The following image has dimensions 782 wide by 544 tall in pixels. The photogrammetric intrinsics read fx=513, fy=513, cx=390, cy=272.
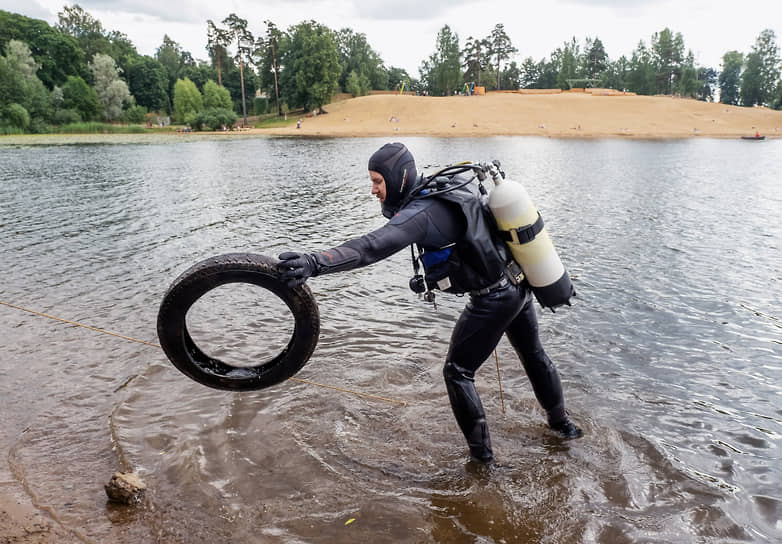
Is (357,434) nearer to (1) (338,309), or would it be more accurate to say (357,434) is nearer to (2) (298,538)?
(2) (298,538)

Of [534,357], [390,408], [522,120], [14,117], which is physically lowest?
[390,408]

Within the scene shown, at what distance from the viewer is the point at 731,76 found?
118438 mm

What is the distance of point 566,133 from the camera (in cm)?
5975

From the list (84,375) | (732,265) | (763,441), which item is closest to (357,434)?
(84,375)

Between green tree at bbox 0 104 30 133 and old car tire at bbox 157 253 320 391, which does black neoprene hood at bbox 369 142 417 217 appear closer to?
old car tire at bbox 157 253 320 391

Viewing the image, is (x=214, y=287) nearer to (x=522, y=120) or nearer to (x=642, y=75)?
(x=522, y=120)

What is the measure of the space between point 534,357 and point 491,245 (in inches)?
50.4

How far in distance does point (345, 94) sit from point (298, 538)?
112012 millimetres

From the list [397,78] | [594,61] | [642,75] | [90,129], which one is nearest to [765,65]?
[642,75]

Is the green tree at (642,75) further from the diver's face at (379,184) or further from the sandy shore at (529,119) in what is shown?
the diver's face at (379,184)

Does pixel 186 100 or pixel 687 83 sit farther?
pixel 687 83

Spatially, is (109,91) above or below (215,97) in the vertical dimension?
above

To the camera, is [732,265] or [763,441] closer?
[763,441]

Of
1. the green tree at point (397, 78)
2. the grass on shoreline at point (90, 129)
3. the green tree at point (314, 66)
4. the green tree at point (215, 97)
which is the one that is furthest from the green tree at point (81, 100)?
the green tree at point (397, 78)
